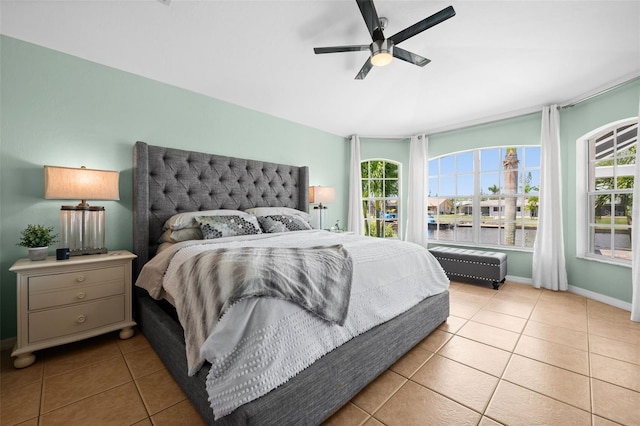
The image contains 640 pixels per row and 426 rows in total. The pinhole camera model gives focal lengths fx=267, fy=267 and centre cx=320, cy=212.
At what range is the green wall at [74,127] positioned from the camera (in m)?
2.09

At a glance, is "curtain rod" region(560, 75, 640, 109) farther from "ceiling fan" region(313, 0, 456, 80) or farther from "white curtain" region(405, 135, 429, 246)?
"ceiling fan" region(313, 0, 456, 80)

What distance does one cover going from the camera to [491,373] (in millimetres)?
1771

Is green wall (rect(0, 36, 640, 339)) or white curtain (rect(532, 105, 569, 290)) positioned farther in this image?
white curtain (rect(532, 105, 569, 290))

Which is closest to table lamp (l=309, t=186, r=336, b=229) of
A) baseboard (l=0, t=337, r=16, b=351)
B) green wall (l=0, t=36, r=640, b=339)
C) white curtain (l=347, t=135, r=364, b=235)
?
green wall (l=0, t=36, r=640, b=339)

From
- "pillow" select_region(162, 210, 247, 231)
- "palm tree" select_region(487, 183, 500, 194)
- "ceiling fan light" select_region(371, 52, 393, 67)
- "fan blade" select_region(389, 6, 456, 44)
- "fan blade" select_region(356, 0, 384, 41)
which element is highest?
"fan blade" select_region(356, 0, 384, 41)

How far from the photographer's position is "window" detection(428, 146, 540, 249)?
4082mm

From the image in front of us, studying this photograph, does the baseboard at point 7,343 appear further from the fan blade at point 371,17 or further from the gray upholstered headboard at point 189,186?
the fan blade at point 371,17

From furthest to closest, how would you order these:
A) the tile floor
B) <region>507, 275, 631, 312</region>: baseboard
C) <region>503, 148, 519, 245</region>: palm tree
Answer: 1. <region>503, 148, 519, 245</region>: palm tree
2. <region>507, 275, 631, 312</region>: baseboard
3. the tile floor

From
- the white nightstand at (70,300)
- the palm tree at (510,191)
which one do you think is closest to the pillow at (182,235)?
the white nightstand at (70,300)

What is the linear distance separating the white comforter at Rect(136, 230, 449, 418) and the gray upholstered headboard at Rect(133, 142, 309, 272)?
782 mm

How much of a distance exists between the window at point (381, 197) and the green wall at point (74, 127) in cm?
283

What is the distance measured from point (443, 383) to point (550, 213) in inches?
126

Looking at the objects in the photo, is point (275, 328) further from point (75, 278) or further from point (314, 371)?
point (75, 278)

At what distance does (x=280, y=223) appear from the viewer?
120 inches
